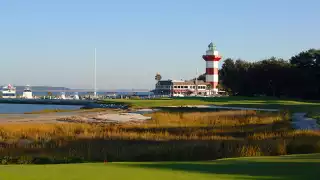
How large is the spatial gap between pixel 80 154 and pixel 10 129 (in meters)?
13.5

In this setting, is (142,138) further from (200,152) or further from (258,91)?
(258,91)

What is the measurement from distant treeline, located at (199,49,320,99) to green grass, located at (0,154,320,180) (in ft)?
298

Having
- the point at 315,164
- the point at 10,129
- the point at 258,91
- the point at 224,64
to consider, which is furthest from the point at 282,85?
the point at 315,164

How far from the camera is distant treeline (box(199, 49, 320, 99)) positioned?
331 ft

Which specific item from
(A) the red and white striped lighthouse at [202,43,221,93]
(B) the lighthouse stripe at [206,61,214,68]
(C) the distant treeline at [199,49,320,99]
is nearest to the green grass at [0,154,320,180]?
(C) the distant treeline at [199,49,320,99]

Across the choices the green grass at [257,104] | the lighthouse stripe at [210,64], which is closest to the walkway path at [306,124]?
the green grass at [257,104]

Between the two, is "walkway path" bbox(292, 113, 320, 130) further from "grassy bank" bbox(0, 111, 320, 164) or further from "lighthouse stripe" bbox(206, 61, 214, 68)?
"lighthouse stripe" bbox(206, 61, 214, 68)

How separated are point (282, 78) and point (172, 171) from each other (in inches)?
3773

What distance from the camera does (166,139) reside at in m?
27.2

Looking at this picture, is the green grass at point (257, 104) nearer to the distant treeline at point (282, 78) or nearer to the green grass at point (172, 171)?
the distant treeline at point (282, 78)

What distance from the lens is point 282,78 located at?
10450cm

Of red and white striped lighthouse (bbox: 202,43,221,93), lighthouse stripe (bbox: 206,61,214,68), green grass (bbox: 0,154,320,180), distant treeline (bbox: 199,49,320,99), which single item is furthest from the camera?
lighthouse stripe (bbox: 206,61,214,68)

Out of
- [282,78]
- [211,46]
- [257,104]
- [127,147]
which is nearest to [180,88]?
[211,46]

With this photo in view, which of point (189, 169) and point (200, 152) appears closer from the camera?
point (189, 169)
